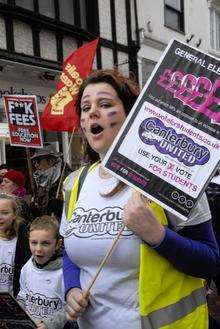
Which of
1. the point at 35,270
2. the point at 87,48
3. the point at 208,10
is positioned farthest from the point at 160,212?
the point at 208,10

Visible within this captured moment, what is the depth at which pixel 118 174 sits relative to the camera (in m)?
1.84

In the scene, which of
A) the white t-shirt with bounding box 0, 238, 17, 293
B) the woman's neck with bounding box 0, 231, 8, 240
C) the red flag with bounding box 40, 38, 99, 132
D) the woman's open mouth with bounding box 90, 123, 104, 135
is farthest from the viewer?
the red flag with bounding box 40, 38, 99, 132

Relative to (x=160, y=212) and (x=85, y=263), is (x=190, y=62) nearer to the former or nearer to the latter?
(x=160, y=212)

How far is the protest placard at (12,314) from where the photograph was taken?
199cm

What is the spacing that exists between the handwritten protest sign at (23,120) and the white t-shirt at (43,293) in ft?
11.5

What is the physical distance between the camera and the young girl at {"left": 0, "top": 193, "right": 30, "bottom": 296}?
346 centimetres

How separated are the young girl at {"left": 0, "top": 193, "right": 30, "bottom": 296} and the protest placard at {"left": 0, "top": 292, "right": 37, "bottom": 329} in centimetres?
135

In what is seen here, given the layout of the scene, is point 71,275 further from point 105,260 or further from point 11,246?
point 11,246

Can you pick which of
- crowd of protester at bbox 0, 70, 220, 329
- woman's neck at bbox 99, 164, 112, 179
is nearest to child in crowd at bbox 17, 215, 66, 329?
crowd of protester at bbox 0, 70, 220, 329

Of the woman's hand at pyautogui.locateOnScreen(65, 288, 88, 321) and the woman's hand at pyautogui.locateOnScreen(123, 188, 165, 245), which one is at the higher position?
the woman's hand at pyautogui.locateOnScreen(123, 188, 165, 245)

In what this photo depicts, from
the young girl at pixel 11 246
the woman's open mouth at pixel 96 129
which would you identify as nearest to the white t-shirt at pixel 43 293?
the young girl at pixel 11 246

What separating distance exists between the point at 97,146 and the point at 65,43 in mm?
9394

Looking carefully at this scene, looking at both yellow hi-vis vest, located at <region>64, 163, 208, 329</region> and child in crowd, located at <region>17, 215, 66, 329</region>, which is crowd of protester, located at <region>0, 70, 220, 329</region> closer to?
yellow hi-vis vest, located at <region>64, 163, 208, 329</region>

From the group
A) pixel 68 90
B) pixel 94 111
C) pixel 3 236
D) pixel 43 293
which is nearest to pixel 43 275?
pixel 43 293
